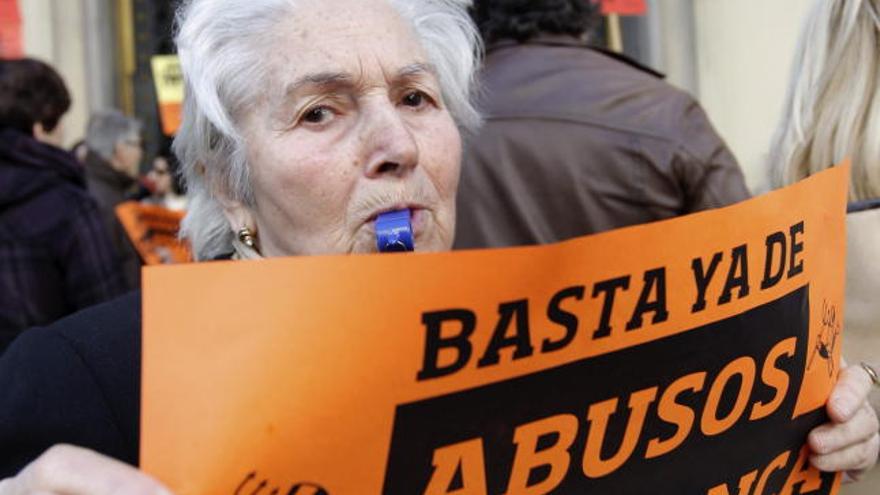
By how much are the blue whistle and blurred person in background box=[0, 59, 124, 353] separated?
214 cm

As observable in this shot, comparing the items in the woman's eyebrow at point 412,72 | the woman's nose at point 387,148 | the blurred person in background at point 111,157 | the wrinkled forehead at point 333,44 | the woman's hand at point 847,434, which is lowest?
the blurred person in background at point 111,157

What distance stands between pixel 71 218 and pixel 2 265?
234mm

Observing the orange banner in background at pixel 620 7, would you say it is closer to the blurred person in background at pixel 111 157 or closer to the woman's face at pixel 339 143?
the blurred person in background at pixel 111 157

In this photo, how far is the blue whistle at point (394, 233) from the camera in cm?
137

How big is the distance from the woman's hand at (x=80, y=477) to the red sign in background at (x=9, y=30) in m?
4.69

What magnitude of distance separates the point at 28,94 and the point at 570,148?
1798mm

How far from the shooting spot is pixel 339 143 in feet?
4.66

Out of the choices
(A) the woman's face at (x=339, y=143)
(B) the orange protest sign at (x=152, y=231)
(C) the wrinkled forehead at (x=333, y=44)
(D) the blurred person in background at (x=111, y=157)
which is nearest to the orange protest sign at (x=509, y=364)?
(A) the woman's face at (x=339, y=143)

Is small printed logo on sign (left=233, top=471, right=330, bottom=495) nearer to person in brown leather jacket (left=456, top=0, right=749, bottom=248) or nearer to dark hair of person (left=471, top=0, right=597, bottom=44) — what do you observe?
person in brown leather jacket (left=456, top=0, right=749, bottom=248)

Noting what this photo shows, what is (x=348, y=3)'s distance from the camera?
1.47 m

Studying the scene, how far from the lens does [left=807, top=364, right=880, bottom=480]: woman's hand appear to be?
1411mm

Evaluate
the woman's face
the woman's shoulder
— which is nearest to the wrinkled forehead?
the woman's face

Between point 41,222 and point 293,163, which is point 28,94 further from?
point 293,163

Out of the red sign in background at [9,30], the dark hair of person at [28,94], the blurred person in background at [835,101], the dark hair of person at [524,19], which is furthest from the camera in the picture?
the red sign in background at [9,30]
